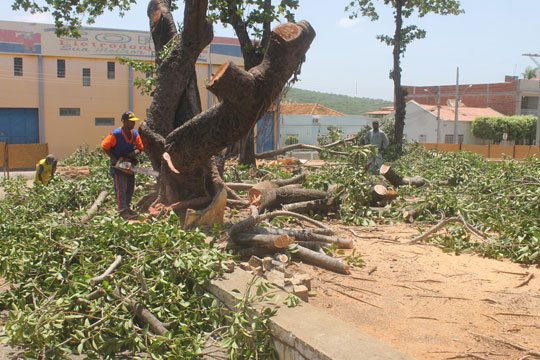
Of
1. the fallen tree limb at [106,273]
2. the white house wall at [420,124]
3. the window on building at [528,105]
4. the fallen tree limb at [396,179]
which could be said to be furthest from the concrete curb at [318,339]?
the window on building at [528,105]

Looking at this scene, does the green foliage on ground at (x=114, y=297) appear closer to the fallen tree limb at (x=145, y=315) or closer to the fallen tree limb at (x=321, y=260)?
the fallen tree limb at (x=145, y=315)

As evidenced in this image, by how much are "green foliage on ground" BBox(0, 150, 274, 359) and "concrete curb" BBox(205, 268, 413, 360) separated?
0.51 feet

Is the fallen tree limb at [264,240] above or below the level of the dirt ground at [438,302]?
above

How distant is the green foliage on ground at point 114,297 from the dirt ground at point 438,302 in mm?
964

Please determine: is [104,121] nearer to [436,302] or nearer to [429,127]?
[436,302]

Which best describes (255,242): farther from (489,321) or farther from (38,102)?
(38,102)

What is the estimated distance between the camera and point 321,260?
17.4ft

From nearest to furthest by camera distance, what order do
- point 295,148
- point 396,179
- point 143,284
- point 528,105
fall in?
point 143,284, point 396,179, point 295,148, point 528,105

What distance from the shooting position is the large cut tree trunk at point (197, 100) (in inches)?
219

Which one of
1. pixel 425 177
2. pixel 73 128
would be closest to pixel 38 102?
pixel 73 128

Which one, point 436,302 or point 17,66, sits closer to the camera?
point 436,302

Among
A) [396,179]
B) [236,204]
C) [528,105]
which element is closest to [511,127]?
[528,105]

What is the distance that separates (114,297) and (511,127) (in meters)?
48.7

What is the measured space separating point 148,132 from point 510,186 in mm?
5456
